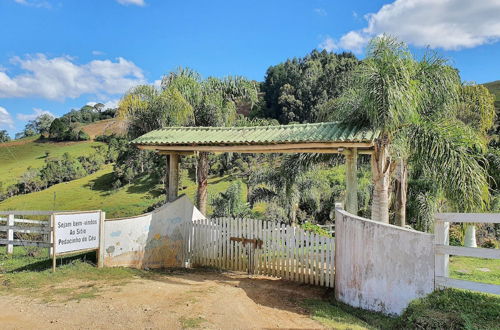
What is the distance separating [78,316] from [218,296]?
2.16 metres

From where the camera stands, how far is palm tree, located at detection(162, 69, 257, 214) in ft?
46.1

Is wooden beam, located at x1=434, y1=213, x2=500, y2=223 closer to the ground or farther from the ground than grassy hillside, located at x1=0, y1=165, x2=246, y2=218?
farther from the ground

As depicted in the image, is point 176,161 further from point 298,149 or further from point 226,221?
point 298,149

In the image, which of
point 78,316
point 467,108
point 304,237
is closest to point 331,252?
point 304,237

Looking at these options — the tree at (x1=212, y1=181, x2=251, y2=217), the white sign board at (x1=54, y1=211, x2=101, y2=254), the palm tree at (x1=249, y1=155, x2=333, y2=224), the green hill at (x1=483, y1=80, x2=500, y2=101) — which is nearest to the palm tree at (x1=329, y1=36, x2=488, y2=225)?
the palm tree at (x1=249, y1=155, x2=333, y2=224)

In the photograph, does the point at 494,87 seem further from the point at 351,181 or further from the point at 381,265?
the point at 381,265

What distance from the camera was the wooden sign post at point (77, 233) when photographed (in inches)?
308

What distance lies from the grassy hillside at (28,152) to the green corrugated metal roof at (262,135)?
54.2 metres

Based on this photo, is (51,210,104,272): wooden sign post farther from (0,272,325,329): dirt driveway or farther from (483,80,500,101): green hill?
(483,80,500,101): green hill

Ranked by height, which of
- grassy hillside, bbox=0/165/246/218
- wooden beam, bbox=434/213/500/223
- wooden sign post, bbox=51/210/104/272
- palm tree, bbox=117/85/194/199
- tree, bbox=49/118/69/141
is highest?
tree, bbox=49/118/69/141

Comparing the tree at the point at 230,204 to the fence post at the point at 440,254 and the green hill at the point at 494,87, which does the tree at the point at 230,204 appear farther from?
the green hill at the point at 494,87

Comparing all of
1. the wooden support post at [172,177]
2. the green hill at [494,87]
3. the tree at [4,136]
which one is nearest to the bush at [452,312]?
the wooden support post at [172,177]

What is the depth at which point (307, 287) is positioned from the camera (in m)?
7.82

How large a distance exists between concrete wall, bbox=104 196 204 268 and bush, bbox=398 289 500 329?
235 inches
